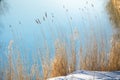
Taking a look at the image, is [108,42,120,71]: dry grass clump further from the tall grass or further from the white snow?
the white snow

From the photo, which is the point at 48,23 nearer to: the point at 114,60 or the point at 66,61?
the point at 66,61

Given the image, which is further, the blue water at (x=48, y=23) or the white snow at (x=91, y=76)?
the blue water at (x=48, y=23)

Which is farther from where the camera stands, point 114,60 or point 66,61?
point 114,60

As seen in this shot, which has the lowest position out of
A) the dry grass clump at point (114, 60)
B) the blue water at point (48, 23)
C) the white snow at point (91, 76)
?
the white snow at point (91, 76)

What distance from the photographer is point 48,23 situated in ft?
15.0

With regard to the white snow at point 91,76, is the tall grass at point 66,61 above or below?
above

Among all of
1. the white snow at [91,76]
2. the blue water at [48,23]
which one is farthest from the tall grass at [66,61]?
the white snow at [91,76]

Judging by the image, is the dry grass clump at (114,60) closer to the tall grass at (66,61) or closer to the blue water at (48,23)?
the tall grass at (66,61)

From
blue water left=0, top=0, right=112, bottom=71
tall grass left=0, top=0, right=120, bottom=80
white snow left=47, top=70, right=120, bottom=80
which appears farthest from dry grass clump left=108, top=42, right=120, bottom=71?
white snow left=47, top=70, right=120, bottom=80

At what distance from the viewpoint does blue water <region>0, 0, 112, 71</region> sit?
4.57 m

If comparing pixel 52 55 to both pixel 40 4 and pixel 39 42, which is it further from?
pixel 40 4

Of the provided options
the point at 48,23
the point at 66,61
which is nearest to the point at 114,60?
the point at 66,61

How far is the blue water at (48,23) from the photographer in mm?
4570

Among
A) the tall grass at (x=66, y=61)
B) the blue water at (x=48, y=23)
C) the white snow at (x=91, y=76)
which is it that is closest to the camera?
the white snow at (x=91, y=76)
